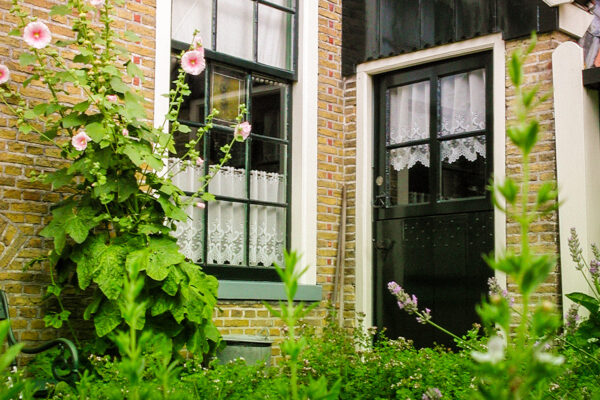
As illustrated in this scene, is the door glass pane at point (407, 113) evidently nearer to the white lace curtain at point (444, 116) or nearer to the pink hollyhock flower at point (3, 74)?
the white lace curtain at point (444, 116)

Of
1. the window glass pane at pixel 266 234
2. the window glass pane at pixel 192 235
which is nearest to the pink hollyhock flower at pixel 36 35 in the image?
the window glass pane at pixel 192 235

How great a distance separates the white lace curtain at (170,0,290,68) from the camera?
18.7ft

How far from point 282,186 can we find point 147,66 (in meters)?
1.48

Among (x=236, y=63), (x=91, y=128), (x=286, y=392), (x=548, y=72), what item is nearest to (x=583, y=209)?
(x=548, y=72)

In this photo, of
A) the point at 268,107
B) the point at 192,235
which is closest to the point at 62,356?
the point at 192,235

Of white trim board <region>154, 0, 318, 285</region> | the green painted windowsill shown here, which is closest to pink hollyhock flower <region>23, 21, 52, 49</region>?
the green painted windowsill

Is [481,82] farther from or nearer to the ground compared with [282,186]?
farther from the ground

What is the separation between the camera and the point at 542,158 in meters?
5.48

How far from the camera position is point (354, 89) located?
6.70m

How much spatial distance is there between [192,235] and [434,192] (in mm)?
1830

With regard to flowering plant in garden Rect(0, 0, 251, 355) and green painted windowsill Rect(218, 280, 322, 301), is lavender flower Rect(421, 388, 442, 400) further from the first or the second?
green painted windowsill Rect(218, 280, 322, 301)

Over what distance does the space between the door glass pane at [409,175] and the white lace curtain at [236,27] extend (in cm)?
115

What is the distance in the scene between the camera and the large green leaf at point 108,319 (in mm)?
4188

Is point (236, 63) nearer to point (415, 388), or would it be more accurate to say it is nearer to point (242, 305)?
point (242, 305)
